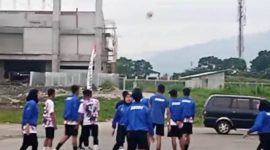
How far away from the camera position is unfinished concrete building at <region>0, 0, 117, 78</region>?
264 feet

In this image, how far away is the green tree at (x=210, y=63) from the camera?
12669cm

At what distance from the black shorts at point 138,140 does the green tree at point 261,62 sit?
301 ft

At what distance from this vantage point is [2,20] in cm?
8275

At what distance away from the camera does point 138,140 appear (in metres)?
13.8

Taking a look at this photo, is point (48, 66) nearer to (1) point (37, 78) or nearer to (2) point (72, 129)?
(1) point (37, 78)

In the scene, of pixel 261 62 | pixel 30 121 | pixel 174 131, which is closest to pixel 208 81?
pixel 261 62

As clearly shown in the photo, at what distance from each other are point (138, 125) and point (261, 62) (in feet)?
310

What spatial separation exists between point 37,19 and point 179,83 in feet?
80.9

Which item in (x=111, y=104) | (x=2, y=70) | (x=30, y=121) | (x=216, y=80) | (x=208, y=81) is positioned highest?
(x=2, y=70)

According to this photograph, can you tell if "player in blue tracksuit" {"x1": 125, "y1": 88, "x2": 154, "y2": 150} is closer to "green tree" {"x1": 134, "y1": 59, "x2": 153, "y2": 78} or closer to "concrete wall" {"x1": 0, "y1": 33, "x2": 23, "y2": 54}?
"concrete wall" {"x1": 0, "y1": 33, "x2": 23, "y2": 54}

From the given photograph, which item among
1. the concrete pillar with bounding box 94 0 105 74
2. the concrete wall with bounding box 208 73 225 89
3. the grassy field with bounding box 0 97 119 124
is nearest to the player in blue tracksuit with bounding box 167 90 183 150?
the grassy field with bounding box 0 97 119 124

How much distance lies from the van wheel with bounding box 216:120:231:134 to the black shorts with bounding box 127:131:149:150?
16.9m

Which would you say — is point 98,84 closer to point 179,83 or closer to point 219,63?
point 179,83

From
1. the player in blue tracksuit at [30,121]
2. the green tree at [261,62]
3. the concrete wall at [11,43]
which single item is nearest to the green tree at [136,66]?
the green tree at [261,62]
